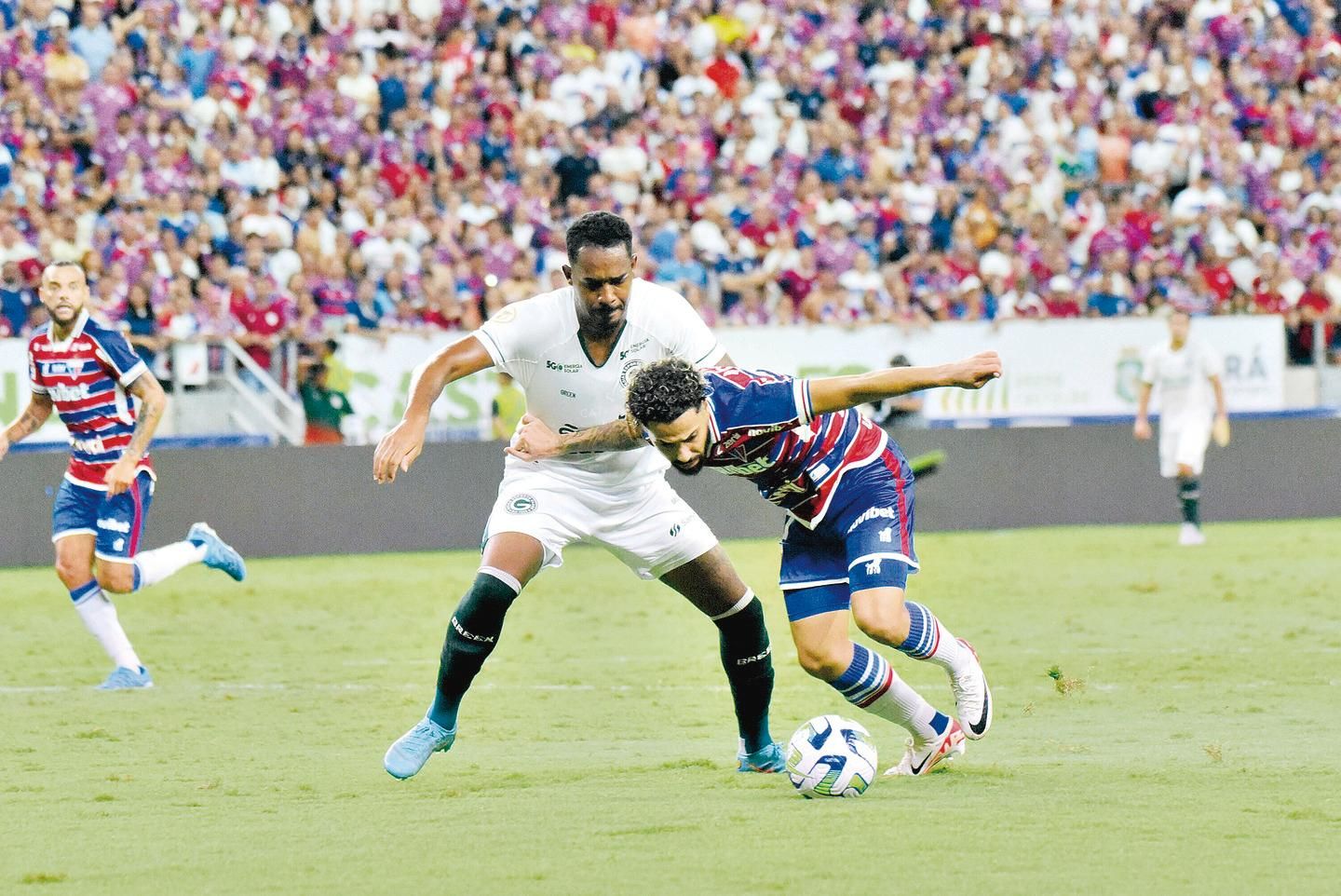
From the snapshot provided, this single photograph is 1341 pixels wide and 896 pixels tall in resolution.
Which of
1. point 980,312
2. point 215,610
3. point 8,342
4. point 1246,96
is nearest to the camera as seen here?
point 215,610

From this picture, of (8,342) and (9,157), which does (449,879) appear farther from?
(9,157)

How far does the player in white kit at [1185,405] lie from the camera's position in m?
19.4

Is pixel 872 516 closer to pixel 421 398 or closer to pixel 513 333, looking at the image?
pixel 513 333

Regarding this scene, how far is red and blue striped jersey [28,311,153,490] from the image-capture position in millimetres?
10836

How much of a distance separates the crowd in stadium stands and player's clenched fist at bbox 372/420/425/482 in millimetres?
11212

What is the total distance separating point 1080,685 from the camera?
8945 mm

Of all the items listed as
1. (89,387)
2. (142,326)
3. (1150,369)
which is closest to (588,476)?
(89,387)

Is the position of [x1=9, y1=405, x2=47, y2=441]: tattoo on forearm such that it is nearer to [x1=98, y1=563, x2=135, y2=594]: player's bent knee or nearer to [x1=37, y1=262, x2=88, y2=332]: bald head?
[x1=37, y1=262, x2=88, y2=332]: bald head

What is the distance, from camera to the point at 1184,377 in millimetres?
19641

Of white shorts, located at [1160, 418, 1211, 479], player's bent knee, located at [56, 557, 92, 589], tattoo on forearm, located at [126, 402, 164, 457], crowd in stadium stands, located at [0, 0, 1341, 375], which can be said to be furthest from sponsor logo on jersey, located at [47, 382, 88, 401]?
white shorts, located at [1160, 418, 1211, 479]

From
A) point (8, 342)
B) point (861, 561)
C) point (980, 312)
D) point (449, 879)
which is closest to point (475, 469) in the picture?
point (8, 342)

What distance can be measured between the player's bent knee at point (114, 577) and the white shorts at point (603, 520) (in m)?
4.07

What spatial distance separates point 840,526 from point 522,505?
1216 millimetres

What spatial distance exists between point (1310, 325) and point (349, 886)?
18.2m
